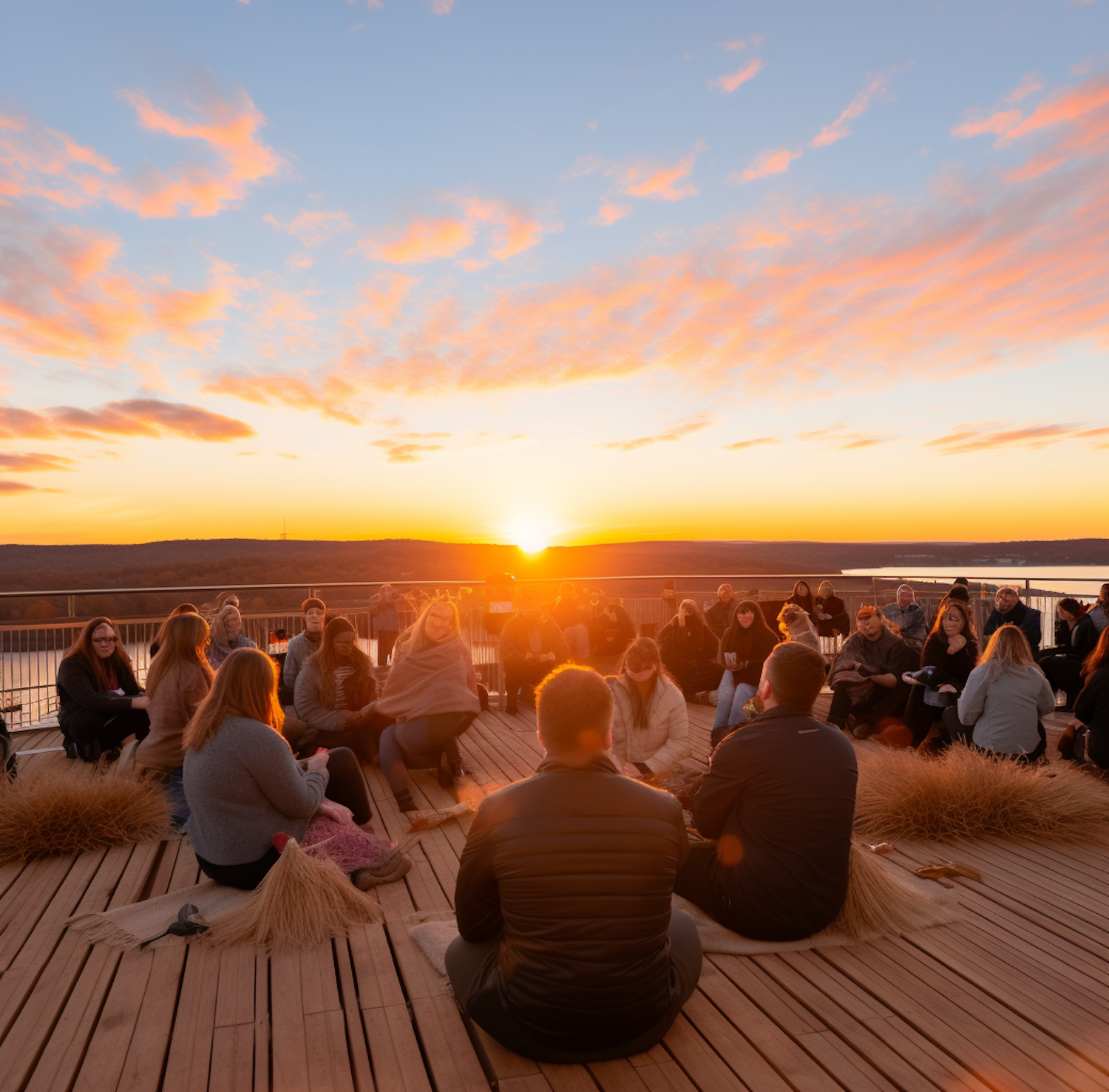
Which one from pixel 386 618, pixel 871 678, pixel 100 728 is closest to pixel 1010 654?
pixel 871 678

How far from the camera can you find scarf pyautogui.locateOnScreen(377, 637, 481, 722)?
5707 mm

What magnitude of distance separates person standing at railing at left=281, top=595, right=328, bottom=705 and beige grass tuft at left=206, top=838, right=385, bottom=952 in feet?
11.4

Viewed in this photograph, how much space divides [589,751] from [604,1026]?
859 millimetres

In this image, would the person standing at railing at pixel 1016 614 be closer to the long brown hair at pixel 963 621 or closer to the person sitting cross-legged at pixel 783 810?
the long brown hair at pixel 963 621

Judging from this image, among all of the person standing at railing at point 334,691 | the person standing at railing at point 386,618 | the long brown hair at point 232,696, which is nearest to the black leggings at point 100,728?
the person standing at railing at point 334,691

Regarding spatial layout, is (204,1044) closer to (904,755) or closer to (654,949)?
(654,949)

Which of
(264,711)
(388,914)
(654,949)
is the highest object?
(264,711)

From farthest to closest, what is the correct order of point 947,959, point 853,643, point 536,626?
point 536,626, point 853,643, point 947,959

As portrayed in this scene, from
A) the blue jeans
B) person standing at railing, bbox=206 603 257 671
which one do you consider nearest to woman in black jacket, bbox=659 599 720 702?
the blue jeans

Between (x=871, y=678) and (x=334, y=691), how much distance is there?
489 cm

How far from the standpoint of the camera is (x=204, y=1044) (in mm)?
2533

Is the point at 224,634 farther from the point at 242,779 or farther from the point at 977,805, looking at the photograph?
the point at 977,805

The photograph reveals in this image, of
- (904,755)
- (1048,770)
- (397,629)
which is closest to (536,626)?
(397,629)

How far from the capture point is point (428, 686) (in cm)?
578
